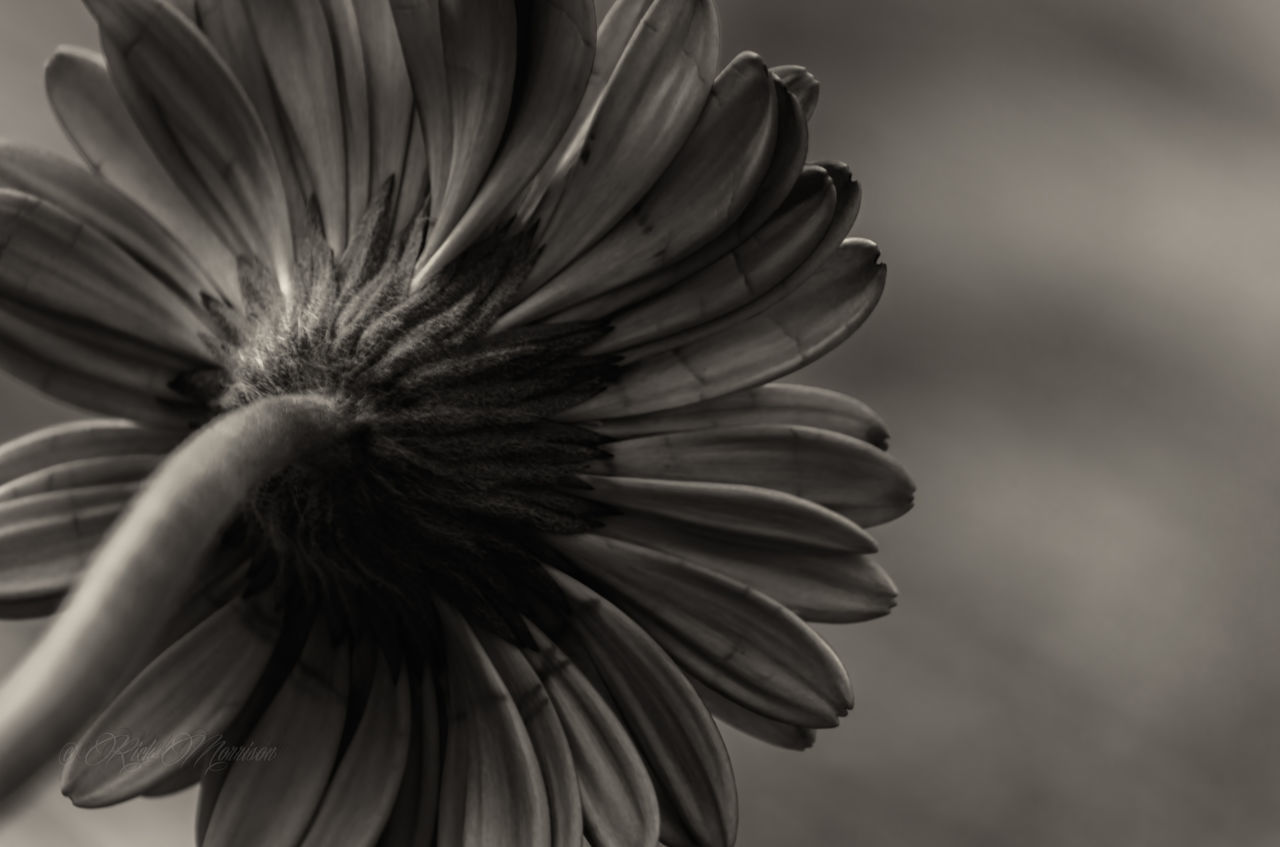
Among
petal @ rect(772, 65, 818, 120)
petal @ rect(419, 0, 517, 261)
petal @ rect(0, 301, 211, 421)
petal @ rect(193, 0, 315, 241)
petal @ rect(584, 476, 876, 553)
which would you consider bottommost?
petal @ rect(0, 301, 211, 421)

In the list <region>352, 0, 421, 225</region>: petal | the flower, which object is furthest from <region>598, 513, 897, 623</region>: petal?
<region>352, 0, 421, 225</region>: petal

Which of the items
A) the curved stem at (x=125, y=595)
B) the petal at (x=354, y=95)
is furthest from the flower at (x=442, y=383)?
the curved stem at (x=125, y=595)

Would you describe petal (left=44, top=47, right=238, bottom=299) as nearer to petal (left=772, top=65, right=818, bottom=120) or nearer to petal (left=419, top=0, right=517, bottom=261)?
petal (left=419, top=0, right=517, bottom=261)

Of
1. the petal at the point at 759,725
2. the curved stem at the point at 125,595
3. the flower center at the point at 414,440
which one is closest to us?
the curved stem at the point at 125,595

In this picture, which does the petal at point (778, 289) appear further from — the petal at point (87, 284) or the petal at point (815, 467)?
the petal at point (87, 284)

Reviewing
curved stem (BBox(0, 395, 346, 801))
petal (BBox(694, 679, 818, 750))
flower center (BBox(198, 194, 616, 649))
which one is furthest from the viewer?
petal (BBox(694, 679, 818, 750))

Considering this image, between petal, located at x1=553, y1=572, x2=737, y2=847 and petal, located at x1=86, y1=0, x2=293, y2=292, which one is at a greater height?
petal, located at x1=86, y1=0, x2=293, y2=292

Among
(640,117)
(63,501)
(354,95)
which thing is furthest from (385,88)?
(63,501)

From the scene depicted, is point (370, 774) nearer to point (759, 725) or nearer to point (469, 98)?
point (759, 725)
